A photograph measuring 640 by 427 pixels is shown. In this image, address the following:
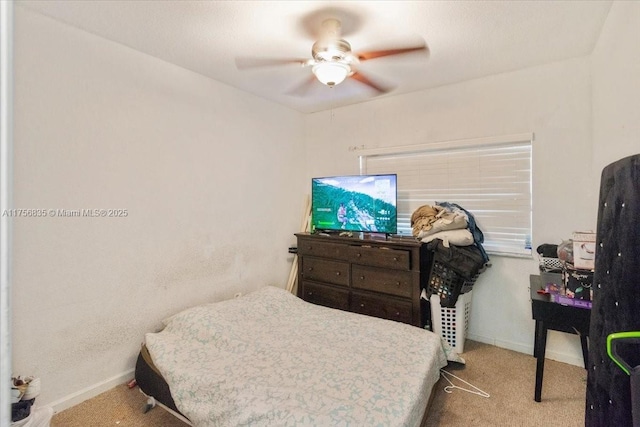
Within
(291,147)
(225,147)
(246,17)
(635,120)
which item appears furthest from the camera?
(291,147)

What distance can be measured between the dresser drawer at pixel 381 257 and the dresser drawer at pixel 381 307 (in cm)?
30

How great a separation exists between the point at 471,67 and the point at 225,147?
2.28 m

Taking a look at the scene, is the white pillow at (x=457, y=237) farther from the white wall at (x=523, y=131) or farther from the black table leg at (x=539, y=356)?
the black table leg at (x=539, y=356)

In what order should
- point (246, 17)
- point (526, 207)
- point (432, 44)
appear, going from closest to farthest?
point (246, 17)
point (432, 44)
point (526, 207)

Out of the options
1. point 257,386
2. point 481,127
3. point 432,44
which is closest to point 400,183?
point 481,127

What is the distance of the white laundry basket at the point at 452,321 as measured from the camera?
2686mm

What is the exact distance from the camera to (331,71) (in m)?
1.90

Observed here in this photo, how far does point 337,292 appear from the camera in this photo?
3086 millimetres

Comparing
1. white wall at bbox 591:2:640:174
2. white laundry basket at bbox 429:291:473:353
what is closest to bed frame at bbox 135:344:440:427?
white laundry basket at bbox 429:291:473:353

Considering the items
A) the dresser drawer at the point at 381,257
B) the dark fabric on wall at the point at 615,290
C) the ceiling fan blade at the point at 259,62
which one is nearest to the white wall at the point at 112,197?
the ceiling fan blade at the point at 259,62

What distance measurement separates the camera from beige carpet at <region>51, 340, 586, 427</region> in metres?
1.88

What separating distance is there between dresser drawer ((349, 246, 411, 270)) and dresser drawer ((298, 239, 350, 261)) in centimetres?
9

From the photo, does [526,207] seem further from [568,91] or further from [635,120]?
[635,120]

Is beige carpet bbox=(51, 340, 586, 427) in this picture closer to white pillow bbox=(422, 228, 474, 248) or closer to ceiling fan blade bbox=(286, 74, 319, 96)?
white pillow bbox=(422, 228, 474, 248)
